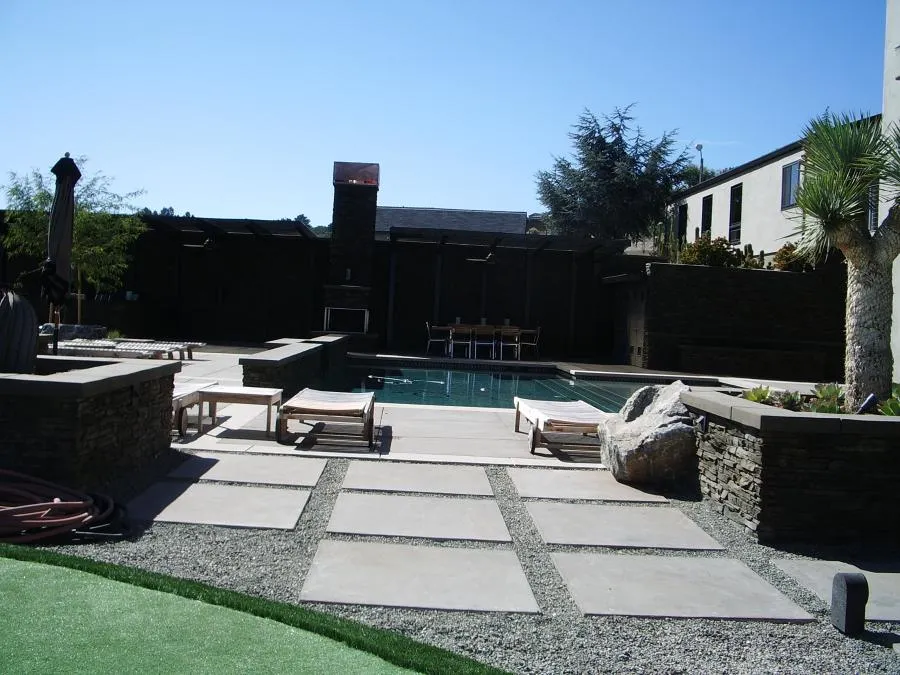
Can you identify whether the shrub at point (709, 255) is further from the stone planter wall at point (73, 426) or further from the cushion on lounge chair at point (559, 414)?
the stone planter wall at point (73, 426)

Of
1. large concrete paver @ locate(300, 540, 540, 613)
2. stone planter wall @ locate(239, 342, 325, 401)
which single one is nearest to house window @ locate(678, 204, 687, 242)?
stone planter wall @ locate(239, 342, 325, 401)

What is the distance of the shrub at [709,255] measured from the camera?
1786 centimetres

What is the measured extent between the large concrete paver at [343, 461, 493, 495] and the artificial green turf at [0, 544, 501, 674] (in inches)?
81.6

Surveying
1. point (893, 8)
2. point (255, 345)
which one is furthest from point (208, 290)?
point (893, 8)

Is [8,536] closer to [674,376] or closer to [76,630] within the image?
[76,630]

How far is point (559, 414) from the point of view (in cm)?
762

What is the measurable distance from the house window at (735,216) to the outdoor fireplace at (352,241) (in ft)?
38.3

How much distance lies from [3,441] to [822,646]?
14.5 feet

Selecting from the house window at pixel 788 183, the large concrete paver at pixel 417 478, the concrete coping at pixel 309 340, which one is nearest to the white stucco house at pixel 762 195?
the house window at pixel 788 183

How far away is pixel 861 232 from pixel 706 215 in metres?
21.7

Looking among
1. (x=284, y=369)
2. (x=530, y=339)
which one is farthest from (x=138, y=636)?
(x=530, y=339)

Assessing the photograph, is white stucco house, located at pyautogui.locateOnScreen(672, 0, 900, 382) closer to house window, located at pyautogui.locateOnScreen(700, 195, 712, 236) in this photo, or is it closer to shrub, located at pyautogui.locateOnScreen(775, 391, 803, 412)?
house window, located at pyautogui.locateOnScreen(700, 195, 712, 236)

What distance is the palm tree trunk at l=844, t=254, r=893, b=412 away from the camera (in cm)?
613

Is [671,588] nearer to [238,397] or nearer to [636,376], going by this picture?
[238,397]
